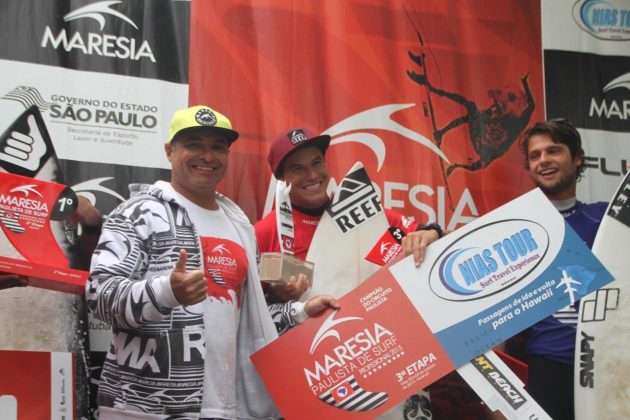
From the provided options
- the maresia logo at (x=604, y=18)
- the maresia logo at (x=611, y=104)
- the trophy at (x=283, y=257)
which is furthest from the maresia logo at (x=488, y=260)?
the maresia logo at (x=604, y=18)

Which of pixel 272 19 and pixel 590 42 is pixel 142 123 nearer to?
pixel 272 19

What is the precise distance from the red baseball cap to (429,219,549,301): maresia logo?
31.9 inches

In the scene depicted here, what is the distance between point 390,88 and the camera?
11.7 ft

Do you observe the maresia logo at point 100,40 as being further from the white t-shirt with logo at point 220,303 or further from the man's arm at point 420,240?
the man's arm at point 420,240

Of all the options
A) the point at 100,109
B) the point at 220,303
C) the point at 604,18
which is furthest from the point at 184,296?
the point at 604,18

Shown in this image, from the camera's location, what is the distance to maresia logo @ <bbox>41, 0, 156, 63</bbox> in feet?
10.4

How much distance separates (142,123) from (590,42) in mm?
2174

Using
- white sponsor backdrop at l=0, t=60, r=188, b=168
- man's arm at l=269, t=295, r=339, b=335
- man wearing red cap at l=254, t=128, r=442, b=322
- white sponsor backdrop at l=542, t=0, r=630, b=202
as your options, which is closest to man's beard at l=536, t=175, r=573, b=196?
man wearing red cap at l=254, t=128, r=442, b=322

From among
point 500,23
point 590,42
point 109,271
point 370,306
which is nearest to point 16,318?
point 109,271

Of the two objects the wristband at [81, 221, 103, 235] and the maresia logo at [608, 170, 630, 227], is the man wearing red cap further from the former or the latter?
the maresia logo at [608, 170, 630, 227]

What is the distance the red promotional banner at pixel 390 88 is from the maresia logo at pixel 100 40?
0.78ft

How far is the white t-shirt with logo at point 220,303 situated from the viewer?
7.73ft

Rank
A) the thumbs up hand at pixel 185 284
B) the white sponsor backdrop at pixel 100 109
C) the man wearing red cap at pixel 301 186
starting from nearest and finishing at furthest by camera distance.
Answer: the thumbs up hand at pixel 185 284, the man wearing red cap at pixel 301 186, the white sponsor backdrop at pixel 100 109

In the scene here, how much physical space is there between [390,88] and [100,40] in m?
1.26
